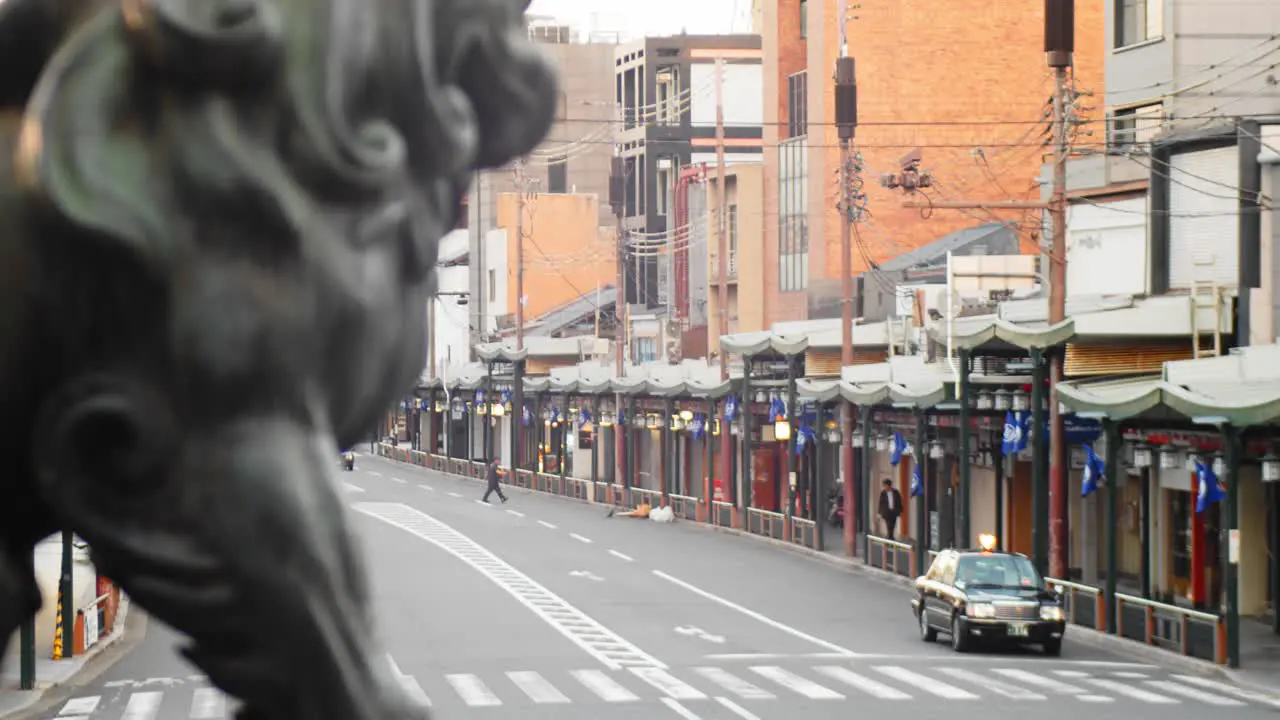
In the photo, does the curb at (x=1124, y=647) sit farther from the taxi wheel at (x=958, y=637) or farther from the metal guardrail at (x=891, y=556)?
the taxi wheel at (x=958, y=637)

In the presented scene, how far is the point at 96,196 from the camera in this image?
1680 millimetres

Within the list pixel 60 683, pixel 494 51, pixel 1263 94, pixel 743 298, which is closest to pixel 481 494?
pixel 743 298

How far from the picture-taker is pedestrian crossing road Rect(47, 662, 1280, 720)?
82.9ft

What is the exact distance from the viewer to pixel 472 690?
2647 cm

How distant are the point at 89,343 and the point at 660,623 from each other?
1344 inches

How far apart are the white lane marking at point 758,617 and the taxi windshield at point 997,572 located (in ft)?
7.49

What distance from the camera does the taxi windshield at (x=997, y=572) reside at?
31628 mm

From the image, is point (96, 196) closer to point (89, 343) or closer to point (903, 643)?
point (89, 343)

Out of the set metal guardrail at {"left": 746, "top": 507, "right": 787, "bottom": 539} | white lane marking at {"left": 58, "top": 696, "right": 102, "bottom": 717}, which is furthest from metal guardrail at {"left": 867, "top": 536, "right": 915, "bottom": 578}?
white lane marking at {"left": 58, "top": 696, "right": 102, "bottom": 717}

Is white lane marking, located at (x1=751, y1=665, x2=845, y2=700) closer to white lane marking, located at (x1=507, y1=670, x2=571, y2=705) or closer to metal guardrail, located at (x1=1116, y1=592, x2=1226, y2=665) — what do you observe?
white lane marking, located at (x1=507, y1=670, x2=571, y2=705)

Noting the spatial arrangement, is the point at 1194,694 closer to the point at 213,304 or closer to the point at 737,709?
the point at 737,709

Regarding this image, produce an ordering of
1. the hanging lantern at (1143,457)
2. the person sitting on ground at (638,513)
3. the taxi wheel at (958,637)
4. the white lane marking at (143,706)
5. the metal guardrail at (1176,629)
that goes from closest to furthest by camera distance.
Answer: the white lane marking at (143,706) → the metal guardrail at (1176,629) → the taxi wheel at (958,637) → the hanging lantern at (1143,457) → the person sitting on ground at (638,513)

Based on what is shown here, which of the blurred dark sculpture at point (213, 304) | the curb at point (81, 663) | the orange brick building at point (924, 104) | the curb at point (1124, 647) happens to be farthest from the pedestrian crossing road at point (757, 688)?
the orange brick building at point (924, 104)

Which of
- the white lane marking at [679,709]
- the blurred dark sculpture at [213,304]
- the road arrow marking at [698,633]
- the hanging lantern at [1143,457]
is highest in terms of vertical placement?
the blurred dark sculpture at [213,304]
